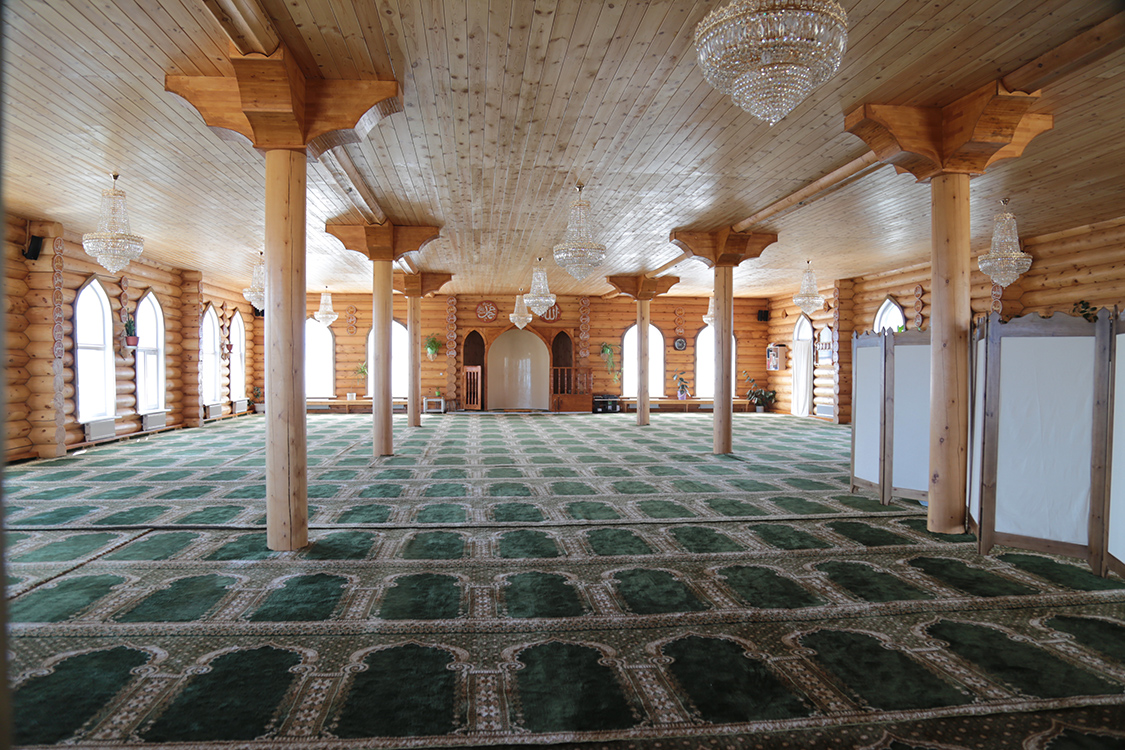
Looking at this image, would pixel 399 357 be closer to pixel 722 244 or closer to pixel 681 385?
pixel 681 385

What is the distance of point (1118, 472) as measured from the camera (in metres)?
3.95

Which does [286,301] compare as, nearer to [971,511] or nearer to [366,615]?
[366,615]

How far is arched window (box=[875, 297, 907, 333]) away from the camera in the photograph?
12711mm

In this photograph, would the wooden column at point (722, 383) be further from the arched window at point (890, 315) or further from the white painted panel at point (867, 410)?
the arched window at point (890, 315)

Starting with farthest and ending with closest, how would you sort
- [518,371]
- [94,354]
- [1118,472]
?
[518,371] < [94,354] < [1118,472]

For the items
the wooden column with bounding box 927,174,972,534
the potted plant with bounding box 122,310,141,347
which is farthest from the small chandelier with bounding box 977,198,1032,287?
the potted plant with bounding box 122,310,141,347

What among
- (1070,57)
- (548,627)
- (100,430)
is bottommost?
(548,627)

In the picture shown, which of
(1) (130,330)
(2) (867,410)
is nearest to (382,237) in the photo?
(1) (130,330)

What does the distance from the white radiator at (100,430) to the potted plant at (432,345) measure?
803cm

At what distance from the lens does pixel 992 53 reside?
4.21 meters

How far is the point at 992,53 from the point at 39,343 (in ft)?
36.7

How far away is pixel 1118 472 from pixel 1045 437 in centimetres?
49

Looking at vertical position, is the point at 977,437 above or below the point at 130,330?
below

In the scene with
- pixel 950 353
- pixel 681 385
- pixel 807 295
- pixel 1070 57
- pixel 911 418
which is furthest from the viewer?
pixel 681 385
